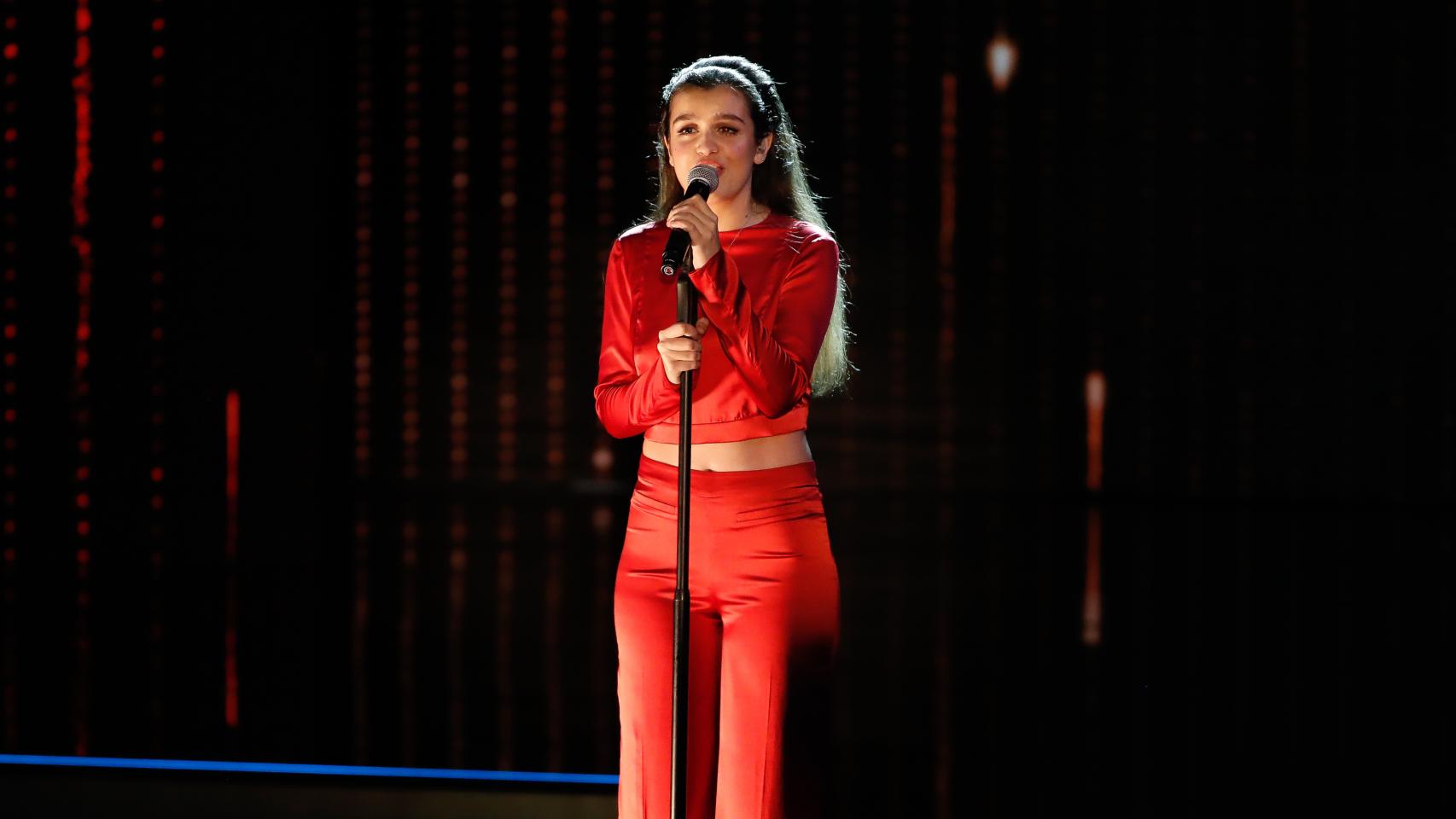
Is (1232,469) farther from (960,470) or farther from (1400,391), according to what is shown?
(960,470)

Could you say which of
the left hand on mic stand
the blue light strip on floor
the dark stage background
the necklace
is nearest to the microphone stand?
the left hand on mic stand

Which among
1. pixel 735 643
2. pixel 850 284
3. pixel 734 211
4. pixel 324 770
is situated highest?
pixel 850 284

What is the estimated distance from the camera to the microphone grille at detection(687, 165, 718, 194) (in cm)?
112

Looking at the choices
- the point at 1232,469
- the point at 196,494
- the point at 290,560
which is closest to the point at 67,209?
the point at 196,494

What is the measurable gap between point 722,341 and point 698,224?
0.13 meters

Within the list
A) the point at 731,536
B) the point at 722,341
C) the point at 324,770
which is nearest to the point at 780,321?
the point at 722,341

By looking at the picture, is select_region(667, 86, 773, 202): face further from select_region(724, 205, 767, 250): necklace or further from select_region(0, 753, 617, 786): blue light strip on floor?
select_region(0, 753, 617, 786): blue light strip on floor

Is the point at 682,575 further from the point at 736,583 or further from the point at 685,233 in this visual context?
the point at 685,233

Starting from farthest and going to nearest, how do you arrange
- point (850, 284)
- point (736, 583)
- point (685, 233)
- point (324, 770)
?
point (850, 284)
point (324, 770)
point (736, 583)
point (685, 233)

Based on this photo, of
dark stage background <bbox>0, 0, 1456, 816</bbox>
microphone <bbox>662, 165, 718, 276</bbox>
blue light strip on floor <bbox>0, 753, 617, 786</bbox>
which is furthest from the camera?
dark stage background <bbox>0, 0, 1456, 816</bbox>

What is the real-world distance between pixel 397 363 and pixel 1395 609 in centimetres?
382

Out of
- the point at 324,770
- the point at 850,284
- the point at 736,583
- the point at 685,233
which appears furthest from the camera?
the point at 850,284

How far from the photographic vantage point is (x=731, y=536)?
1.22 metres

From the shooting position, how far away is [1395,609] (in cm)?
336
